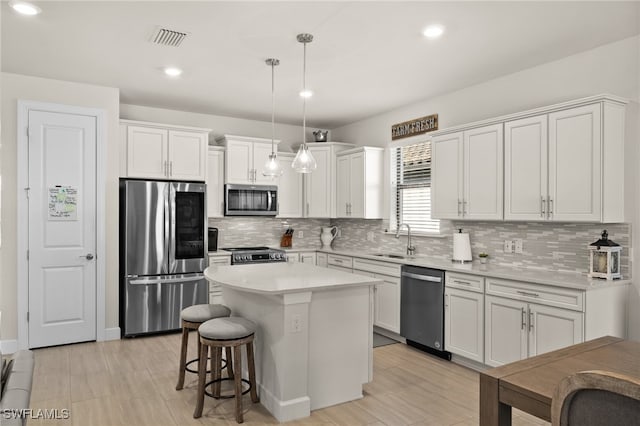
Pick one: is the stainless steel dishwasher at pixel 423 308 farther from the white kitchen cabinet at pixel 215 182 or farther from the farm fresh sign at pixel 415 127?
the white kitchen cabinet at pixel 215 182

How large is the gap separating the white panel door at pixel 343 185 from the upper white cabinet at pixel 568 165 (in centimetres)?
245

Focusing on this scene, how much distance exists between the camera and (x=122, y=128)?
4.83 meters

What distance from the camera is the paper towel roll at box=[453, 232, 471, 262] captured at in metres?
4.34

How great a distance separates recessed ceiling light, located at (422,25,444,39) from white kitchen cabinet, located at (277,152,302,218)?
3250mm

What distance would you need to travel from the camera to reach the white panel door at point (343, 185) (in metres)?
5.89

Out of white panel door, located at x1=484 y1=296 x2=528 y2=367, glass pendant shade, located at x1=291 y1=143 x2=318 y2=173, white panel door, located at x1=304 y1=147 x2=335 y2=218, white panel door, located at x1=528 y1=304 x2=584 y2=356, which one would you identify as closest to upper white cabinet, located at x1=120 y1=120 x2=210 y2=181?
white panel door, located at x1=304 y1=147 x2=335 y2=218

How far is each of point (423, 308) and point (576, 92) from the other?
7.79 ft

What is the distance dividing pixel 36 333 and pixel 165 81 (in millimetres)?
2869

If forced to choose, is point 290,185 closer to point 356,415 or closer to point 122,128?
point 122,128

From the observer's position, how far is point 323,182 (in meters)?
6.17

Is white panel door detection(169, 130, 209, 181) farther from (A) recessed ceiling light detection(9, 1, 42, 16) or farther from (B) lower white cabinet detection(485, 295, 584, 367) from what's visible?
(B) lower white cabinet detection(485, 295, 584, 367)

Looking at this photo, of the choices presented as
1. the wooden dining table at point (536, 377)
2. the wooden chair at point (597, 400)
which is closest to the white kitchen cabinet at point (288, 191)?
the wooden dining table at point (536, 377)

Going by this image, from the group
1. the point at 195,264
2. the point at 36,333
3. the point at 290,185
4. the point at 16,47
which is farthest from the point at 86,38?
the point at 290,185

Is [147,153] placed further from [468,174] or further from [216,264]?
[468,174]
